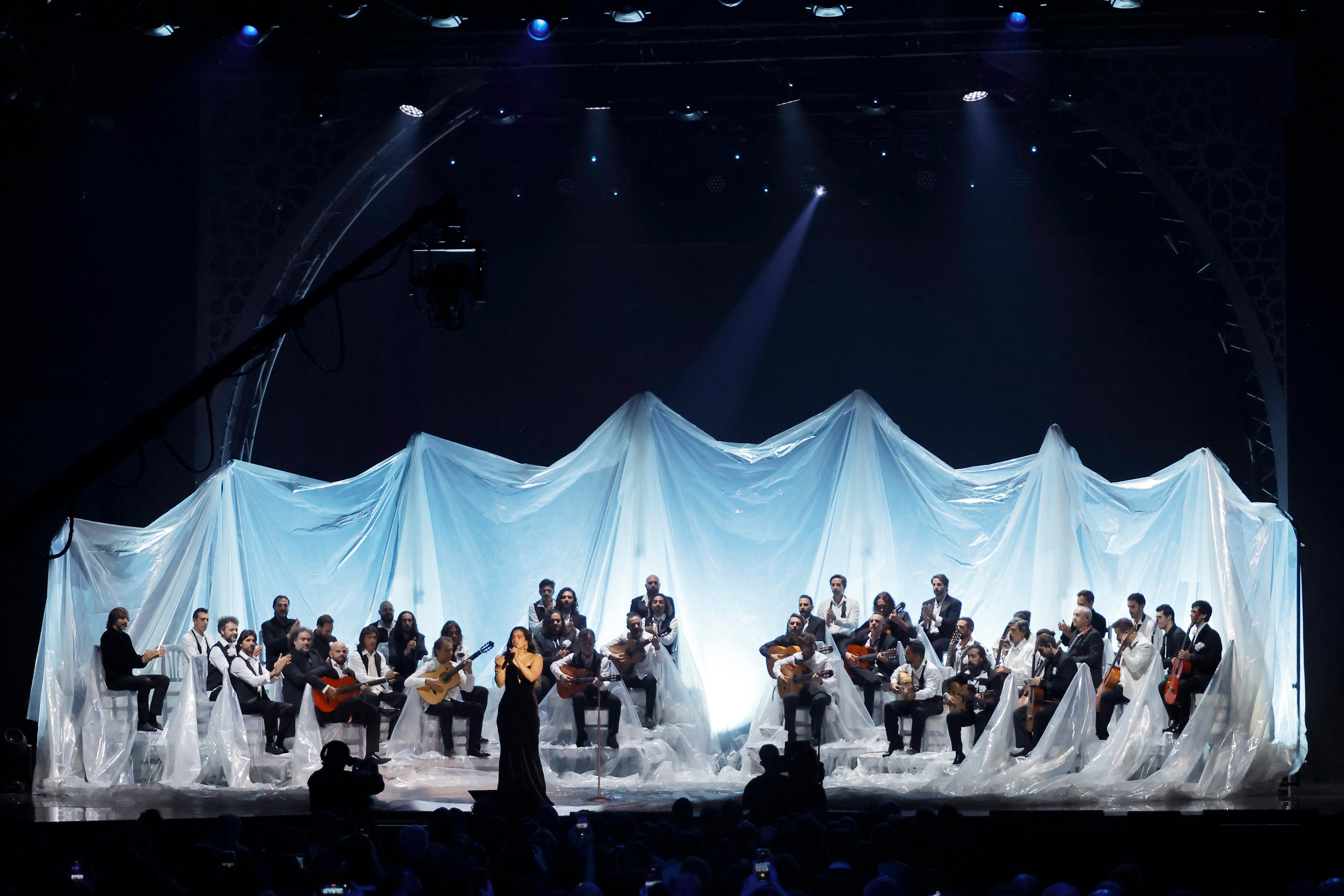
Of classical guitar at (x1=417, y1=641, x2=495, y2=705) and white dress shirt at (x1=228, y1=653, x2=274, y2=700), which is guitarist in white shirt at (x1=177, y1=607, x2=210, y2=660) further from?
classical guitar at (x1=417, y1=641, x2=495, y2=705)

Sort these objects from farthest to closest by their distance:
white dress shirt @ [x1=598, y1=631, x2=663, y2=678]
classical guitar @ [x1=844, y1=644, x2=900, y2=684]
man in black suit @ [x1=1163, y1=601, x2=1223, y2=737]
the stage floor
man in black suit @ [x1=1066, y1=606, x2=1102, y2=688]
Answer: classical guitar @ [x1=844, y1=644, x2=900, y2=684] < white dress shirt @ [x1=598, y1=631, x2=663, y2=678] < man in black suit @ [x1=1066, y1=606, x2=1102, y2=688] < man in black suit @ [x1=1163, y1=601, x2=1223, y2=737] < the stage floor

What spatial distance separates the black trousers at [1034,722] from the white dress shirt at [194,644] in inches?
228

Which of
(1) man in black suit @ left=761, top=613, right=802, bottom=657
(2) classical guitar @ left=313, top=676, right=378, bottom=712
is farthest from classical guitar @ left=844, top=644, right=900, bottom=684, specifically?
(2) classical guitar @ left=313, top=676, right=378, bottom=712

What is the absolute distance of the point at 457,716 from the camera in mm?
10555

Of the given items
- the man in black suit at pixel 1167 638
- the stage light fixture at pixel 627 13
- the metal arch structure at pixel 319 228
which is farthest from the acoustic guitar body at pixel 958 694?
the metal arch structure at pixel 319 228

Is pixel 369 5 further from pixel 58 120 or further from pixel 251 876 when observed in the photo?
pixel 251 876

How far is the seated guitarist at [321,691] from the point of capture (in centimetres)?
1020

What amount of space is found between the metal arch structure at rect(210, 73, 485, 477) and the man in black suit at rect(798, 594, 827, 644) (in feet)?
16.2

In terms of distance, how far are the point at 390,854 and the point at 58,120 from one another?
7292 millimetres

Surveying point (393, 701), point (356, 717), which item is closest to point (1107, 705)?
point (393, 701)

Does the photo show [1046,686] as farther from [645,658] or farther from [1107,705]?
[645,658]

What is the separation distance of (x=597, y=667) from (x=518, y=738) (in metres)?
1.79

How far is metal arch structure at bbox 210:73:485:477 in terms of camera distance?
1211 centimetres

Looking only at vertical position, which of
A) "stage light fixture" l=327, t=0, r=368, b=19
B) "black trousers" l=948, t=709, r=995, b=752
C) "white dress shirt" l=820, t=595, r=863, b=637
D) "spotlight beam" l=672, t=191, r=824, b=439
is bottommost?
"black trousers" l=948, t=709, r=995, b=752
